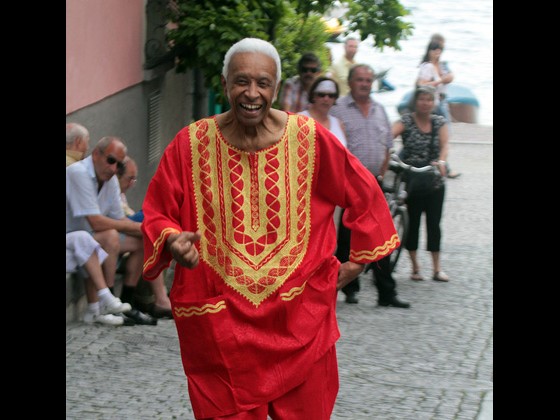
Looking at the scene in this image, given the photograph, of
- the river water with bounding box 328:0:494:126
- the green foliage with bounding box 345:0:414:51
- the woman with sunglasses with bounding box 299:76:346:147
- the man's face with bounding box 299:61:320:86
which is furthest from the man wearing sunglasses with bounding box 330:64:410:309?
the river water with bounding box 328:0:494:126

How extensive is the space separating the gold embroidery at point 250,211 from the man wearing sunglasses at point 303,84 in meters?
5.46

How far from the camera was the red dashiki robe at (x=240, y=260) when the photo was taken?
5.03 m

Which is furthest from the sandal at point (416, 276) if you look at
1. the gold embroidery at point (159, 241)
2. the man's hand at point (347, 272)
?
the gold embroidery at point (159, 241)

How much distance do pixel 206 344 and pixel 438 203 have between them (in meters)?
6.10

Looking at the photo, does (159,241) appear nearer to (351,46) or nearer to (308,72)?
(308,72)

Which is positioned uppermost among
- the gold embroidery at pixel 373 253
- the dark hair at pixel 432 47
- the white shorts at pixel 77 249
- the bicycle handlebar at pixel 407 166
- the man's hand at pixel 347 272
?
the dark hair at pixel 432 47

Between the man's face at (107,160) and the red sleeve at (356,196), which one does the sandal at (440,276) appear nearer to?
the man's face at (107,160)

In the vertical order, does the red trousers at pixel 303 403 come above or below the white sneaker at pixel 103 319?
above

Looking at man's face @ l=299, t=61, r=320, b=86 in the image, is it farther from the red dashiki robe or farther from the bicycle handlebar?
the red dashiki robe

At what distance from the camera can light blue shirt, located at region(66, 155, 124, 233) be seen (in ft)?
29.1

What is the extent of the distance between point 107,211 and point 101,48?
2.05 m

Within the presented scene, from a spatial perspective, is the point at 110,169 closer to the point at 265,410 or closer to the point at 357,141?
the point at 357,141

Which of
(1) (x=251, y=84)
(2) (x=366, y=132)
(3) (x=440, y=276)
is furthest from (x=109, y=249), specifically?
(1) (x=251, y=84)

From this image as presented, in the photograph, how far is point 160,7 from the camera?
12.3 metres
